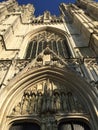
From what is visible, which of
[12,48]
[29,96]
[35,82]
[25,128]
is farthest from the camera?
[12,48]

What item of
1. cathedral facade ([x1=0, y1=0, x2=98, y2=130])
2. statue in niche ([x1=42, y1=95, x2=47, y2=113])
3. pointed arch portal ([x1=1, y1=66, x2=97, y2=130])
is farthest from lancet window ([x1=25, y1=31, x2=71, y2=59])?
statue in niche ([x1=42, y1=95, x2=47, y2=113])

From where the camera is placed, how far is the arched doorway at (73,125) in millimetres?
8096

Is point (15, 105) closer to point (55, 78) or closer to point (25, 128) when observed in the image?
point (25, 128)

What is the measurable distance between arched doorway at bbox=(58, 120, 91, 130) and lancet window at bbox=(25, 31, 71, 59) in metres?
5.44

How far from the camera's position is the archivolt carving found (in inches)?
342

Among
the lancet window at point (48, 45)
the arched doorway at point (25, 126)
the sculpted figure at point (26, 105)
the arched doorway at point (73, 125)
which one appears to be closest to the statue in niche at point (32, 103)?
the sculpted figure at point (26, 105)

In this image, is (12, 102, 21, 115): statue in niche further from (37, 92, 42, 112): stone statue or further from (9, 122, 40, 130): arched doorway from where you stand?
(37, 92, 42, 112): stone statue

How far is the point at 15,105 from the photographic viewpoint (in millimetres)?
9164

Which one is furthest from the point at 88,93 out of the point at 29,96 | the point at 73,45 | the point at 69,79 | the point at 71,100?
the point at 73,45

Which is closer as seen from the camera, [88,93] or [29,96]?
[88,93]

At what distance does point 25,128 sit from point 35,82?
269 cm

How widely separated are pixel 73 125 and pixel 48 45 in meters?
7.35

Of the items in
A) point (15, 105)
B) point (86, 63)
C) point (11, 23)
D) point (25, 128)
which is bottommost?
point (25, 128)

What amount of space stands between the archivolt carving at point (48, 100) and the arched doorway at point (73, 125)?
44cm
